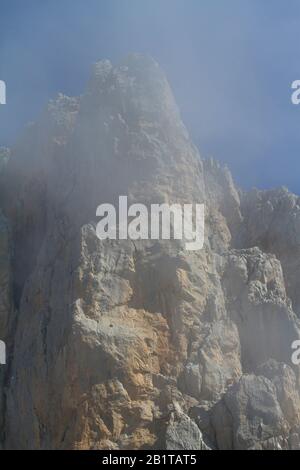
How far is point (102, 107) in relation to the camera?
113 ft

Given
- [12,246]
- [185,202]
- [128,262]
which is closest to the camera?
[128,262]

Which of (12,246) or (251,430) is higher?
(12,246)

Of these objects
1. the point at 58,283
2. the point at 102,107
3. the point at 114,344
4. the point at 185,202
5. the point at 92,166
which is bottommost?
the point at 114,344

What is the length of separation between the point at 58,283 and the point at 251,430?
10.3 m

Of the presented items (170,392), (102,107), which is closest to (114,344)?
(170,392)

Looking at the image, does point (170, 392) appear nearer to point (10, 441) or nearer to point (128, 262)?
point (128, 262)

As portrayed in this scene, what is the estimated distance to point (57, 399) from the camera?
84.9 ft

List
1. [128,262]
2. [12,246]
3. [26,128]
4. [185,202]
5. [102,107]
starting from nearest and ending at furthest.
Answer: [128,262] → [185,202] → [102,107] → [12,246] → [26,128]

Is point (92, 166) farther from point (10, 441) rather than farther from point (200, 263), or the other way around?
point (10, 441)

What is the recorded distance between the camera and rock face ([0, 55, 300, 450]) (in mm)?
25047

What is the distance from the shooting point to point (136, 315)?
27.3m

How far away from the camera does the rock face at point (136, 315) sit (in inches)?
986

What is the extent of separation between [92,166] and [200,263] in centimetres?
738

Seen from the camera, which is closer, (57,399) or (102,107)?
(57,399)
